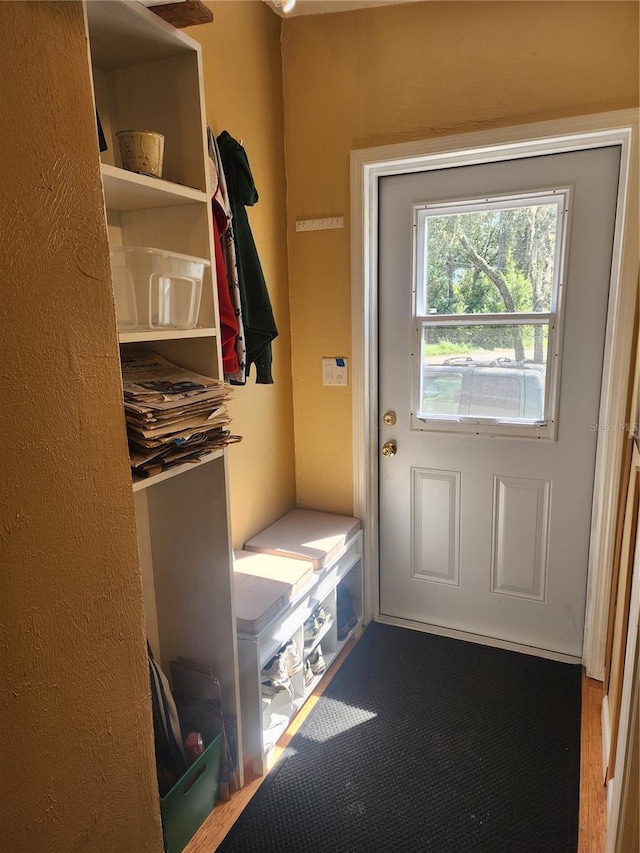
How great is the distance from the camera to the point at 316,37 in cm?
212

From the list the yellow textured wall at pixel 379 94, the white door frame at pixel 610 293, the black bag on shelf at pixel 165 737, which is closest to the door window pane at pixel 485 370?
the white door frame at pixel 610 293

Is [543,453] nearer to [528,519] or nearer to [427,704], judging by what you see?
[528,519]

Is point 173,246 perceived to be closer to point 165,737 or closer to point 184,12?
point 184,12

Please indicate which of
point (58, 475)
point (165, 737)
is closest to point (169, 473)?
point (58, 475)

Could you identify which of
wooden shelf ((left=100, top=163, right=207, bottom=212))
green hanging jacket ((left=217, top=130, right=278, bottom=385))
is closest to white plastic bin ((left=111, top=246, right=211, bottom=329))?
wooden shelf ((left=100, top=163, right=207, bottom=212))

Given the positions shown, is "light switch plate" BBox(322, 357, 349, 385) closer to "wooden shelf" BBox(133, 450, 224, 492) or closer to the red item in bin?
"wooden shelf" BBox(133, 450, 224, 492)

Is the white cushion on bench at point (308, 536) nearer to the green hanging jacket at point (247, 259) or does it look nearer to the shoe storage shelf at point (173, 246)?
the shoe storage shelf at point (173, 246)

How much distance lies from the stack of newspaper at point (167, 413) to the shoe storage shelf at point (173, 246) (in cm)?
3

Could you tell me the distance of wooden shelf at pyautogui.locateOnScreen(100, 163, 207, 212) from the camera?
3.81 feet

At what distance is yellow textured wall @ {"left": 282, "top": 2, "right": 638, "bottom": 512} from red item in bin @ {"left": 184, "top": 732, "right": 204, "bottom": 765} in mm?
1128

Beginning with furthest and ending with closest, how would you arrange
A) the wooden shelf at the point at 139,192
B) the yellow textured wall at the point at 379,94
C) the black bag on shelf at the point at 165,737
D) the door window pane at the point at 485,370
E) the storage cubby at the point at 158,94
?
1. the door window pane at the point at 485,370
2. the yellow textured wall at the point at 379,94
3. the black bag on shelf at the point at 165,737
4. the storage cubby at the point at 158,94
5. the wooden shelf at the point at 139,192

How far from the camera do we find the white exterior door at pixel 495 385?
2000 mm

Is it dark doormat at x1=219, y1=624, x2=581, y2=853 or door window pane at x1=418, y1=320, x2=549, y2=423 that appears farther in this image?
door window pane at x1=418, y1=320, x2=549, y2=423

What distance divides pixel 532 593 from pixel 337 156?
1.94 m
